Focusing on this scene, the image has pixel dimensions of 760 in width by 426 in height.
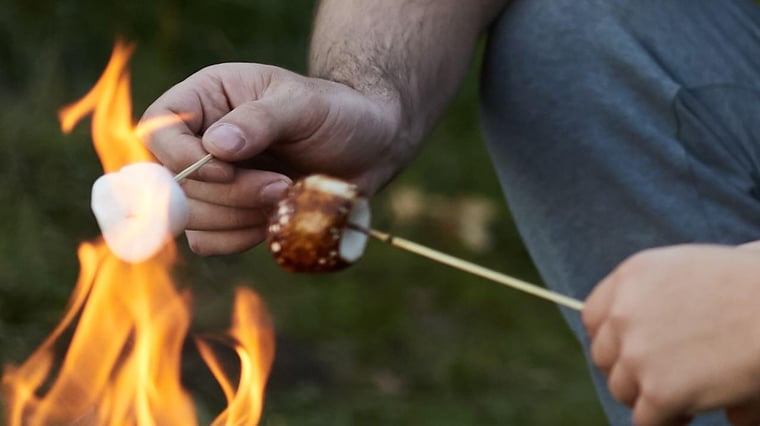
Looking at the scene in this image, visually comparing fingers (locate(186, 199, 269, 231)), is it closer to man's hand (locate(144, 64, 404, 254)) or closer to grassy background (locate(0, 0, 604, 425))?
man's hand (locate(144, 64, 404, 254))

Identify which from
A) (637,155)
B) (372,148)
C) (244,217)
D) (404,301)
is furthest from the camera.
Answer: (404,301)

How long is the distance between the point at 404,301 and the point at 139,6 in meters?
1.32

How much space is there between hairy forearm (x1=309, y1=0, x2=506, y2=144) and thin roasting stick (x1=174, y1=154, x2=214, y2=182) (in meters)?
0.49

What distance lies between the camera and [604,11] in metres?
1.94

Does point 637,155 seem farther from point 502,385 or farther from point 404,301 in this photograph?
point 404,301

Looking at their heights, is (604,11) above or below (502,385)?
above

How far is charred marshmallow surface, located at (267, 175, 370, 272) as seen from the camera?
4.33 ft

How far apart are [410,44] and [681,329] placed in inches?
39.9

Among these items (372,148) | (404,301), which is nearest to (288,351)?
(404,301)

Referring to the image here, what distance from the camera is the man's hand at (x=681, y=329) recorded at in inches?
43.7

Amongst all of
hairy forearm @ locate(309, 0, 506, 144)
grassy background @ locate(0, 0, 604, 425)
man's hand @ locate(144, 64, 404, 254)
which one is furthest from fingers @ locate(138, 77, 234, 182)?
grassy background @ locate(0, 0, 604, 425)

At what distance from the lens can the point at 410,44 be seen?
1987 millimetres

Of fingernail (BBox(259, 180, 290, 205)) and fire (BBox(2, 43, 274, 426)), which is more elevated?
fingernail (BBox(259, 180, 290, 205))

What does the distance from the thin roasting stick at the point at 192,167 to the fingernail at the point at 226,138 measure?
25 mm
